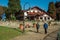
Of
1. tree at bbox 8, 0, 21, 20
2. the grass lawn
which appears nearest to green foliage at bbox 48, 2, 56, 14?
tree at bbox 8, 0, 21, 20

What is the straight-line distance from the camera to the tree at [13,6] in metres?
87.9

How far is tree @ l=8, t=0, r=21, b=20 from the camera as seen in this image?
8795 centimetres

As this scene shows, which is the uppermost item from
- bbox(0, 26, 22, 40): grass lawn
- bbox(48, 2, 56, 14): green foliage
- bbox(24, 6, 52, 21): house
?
bbox(48, 2, 56, 14): green foliage

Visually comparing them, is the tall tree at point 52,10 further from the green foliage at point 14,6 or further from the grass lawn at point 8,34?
the grass lawn at point 8,34

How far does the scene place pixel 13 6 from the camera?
296ft

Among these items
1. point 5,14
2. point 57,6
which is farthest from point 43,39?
point 57,6

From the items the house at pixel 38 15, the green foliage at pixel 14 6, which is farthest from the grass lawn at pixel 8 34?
the green foliage at pixel 14 6

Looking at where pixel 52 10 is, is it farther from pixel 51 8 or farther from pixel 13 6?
pixel 13 6

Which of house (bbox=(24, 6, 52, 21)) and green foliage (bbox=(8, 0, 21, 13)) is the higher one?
green foliage (bbox=(8, 0, 21, 13))

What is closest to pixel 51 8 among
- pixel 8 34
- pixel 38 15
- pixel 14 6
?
pixel 38 15

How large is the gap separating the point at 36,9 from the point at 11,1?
1186 centimetres

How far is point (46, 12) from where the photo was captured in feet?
293

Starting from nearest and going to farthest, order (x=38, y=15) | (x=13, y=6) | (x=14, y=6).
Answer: (x=38, y=15), (x=14, y=6), (x=13, y=6)

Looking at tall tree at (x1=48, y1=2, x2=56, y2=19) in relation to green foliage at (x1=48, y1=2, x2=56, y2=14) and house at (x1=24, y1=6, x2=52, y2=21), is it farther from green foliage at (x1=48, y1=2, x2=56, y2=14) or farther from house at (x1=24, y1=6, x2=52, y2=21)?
house at (x1=24, y1=6, x2=52, y2=21)
